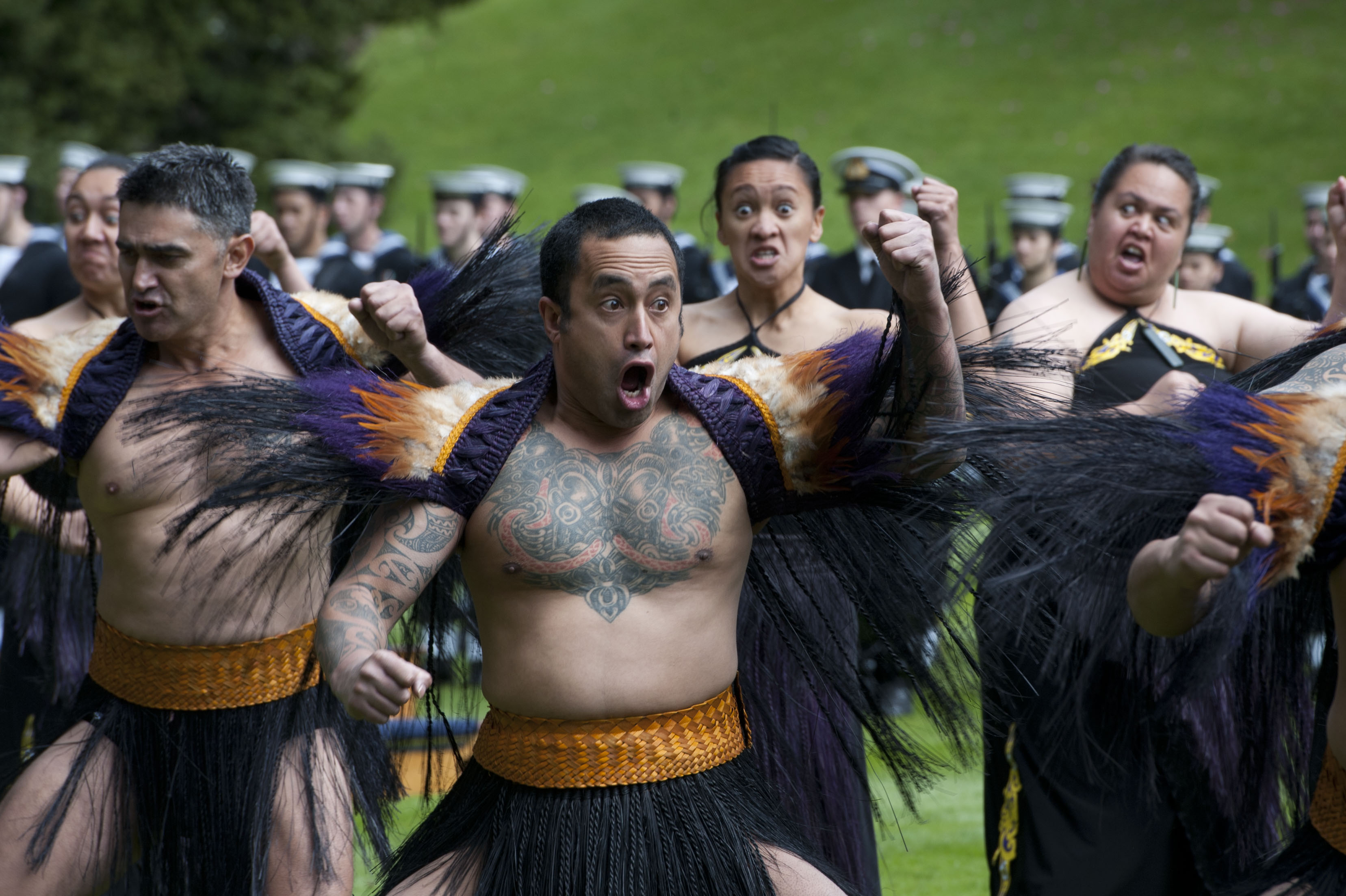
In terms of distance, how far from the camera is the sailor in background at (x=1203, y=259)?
8250 millimetres

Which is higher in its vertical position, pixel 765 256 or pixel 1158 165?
pixel 1158 165

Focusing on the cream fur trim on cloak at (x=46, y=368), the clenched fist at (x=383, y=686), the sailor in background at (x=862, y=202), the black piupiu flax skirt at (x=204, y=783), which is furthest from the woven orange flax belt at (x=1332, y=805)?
the sailor in background at (x=862, y=202)

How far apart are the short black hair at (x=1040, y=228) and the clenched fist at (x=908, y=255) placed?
695 cm

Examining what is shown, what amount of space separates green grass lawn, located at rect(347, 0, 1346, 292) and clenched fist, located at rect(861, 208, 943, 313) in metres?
17.5

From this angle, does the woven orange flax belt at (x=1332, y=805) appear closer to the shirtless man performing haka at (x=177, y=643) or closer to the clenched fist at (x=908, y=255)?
the clenched fist at (x=908, y=255)

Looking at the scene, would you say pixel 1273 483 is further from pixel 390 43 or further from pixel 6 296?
pixel 390 43

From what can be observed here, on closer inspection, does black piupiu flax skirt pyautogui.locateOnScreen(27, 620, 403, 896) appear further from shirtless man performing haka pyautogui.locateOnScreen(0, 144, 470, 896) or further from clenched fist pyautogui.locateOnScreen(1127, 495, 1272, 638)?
clenched fist pyautogui.locateOnScreen(1127, 495, 1272, 638)

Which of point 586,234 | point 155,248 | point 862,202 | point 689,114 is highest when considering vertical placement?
point 586,234

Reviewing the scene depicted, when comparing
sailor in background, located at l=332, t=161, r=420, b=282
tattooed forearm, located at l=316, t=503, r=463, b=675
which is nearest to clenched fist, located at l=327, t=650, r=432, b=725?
tattooed forearm, located at l=316, t=503, r=463, b=675

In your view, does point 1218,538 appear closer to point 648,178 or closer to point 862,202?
point 862,202

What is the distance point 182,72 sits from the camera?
17328 millimetres

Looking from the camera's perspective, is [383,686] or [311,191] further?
[311,191]

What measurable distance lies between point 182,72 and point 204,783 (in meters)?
15.8

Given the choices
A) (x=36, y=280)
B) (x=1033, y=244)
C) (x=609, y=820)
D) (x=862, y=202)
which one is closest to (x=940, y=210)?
(x=609, y=820)
